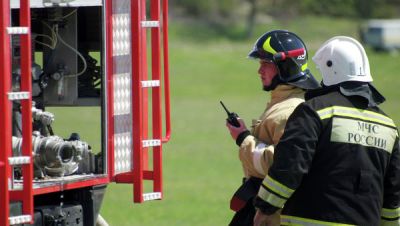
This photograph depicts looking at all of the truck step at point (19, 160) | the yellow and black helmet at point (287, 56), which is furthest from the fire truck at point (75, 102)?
the yellow and black helmet at point (287, 56)

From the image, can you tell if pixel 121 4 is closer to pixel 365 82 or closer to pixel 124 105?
pixel 124 105

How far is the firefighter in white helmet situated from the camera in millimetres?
5906

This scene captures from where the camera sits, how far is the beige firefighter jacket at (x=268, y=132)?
6.53m

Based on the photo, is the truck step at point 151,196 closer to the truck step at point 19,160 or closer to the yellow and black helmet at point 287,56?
the yellow and black helmet at point 287,56

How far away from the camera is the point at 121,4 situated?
23.2 ft

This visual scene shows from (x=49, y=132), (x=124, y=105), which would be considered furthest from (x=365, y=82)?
(x=49, y=132)

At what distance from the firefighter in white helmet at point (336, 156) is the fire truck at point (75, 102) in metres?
1.18

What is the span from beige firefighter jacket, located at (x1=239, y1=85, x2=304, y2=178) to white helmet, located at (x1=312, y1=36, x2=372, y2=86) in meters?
0.44

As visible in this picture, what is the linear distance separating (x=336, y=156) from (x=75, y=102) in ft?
7.95

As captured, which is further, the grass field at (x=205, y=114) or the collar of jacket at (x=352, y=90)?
the grass field at (x=205, y=114)

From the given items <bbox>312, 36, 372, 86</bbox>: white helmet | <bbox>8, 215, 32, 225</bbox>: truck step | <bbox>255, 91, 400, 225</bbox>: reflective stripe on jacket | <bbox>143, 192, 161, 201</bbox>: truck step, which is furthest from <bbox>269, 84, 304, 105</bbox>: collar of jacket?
<bbox>8, 215, 32, 225</bbox>: truck step

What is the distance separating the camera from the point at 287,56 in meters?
6.76

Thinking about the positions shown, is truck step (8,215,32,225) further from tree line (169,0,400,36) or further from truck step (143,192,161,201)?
tree line (169,0,400,36)

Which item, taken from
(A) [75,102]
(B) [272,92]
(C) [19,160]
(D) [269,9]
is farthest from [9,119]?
(D) [269,9]
